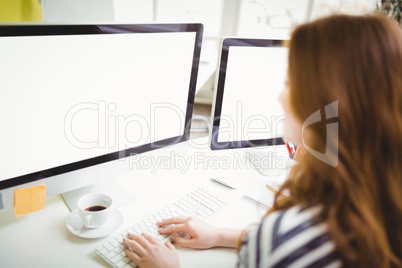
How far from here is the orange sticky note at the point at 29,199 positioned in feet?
Answer: 2.43

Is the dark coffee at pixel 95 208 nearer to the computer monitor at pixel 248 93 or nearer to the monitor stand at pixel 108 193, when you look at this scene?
the monitor stand at pixel 108 193

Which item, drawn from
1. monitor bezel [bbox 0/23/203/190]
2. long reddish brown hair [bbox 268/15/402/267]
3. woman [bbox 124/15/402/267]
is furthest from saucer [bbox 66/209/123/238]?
long reddish brown hair [bbox 268/15/402/267]

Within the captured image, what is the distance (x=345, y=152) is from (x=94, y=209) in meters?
0.57

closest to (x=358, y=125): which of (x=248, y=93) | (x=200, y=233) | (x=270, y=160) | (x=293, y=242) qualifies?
(x=293, y=242)

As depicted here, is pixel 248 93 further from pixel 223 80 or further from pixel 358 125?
pixel 358 125

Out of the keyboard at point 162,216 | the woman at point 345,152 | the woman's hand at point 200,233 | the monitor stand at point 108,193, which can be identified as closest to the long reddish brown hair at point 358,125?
the woman at point 345,152

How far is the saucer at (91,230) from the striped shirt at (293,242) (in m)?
0.38

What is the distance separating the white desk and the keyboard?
0.02 meters

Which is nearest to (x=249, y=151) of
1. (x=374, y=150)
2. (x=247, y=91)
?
(x=247, y=91)

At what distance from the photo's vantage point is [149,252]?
27.9 inches

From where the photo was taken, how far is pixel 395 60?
0.51 meters

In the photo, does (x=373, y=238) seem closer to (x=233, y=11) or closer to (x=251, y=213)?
(x=251, y=213)

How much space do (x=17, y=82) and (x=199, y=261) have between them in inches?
20.8

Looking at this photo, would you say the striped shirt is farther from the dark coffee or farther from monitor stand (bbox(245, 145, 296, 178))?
monitor stand (bbox(245, 145, 296, 178))
